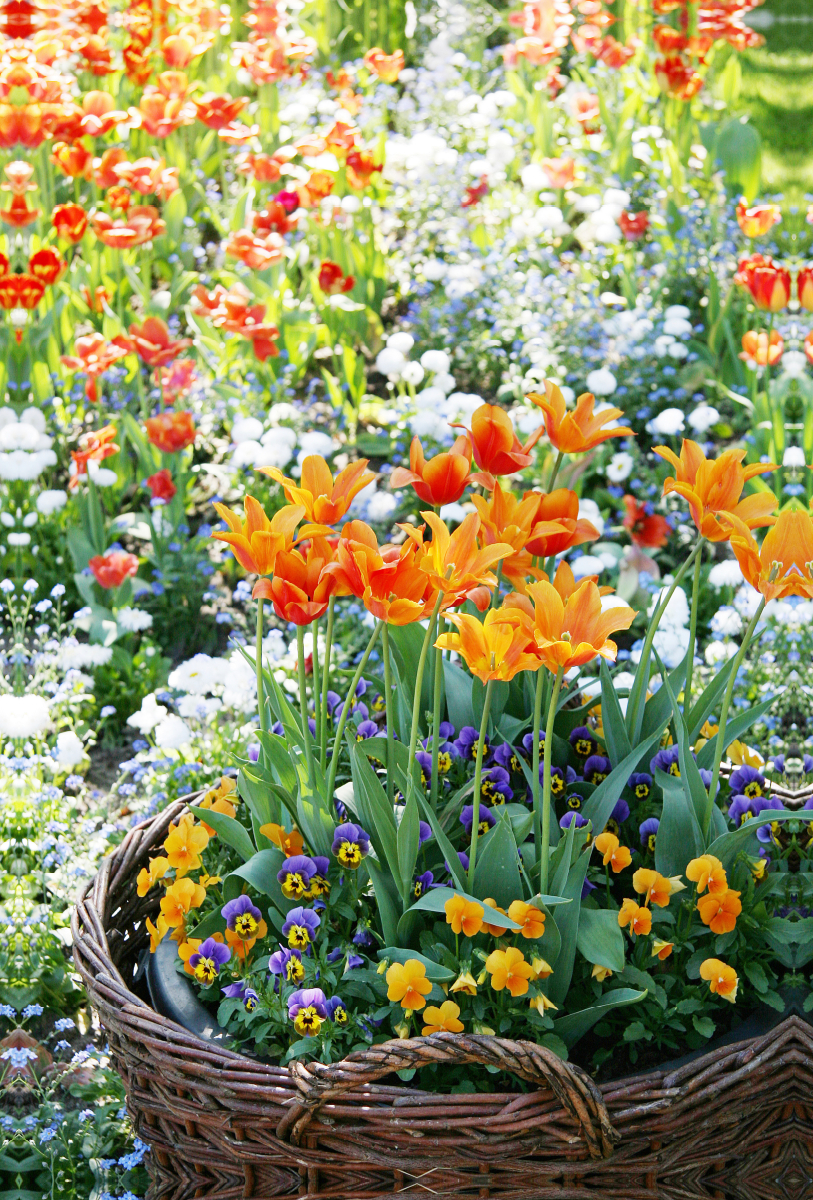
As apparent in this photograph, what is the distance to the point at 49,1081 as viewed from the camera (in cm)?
203

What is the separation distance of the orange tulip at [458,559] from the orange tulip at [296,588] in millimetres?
119

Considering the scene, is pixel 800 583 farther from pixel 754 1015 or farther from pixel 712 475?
pixel 754 1015

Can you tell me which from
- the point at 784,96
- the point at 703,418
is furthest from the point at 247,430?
the point at 784,96

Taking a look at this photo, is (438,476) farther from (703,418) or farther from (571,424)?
(703,418)

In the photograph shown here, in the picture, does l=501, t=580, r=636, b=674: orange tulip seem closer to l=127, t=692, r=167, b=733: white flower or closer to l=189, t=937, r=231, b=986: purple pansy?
l=189, t=937, r=231, b=986: purple pansy

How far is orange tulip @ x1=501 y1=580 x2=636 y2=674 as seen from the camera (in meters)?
1.21

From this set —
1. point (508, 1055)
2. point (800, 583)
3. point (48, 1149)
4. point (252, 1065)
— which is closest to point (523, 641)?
point (800, 583)

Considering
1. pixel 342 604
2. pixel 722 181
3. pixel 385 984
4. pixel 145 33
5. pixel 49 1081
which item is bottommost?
pixel 49 1081

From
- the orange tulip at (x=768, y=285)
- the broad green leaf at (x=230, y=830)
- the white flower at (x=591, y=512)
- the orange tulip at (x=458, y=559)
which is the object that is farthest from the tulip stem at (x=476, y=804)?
the orange tulip at (x=768, y=285)

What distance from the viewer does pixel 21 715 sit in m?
2.33

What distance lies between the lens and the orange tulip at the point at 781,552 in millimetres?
1272

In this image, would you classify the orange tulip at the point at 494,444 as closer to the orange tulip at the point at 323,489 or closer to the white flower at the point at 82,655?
the orange tulip at the point at 323,489

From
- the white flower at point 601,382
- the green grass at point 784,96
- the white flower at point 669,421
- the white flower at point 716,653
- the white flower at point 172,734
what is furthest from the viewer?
the green grass at point 784,96

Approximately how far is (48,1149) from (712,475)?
1.42 metres
